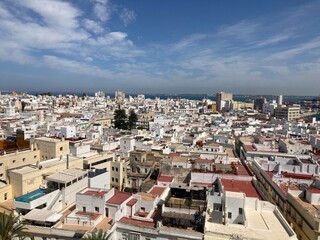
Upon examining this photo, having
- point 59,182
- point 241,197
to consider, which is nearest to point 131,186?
point 59,182

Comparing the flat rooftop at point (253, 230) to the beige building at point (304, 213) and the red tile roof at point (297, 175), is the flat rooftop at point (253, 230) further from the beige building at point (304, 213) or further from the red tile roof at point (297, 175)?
the red tile roof at point (297, 175)

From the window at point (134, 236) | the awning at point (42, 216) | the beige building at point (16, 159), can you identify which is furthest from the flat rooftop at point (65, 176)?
the window at point (134, 236)

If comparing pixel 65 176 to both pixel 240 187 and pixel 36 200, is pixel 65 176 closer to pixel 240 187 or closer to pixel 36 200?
pixel 36 200

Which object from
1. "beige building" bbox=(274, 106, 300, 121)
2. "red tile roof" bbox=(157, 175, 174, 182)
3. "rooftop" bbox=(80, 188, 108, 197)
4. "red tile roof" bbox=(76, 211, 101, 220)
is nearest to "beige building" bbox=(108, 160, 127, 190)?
"red tile roof" bbox=(157, 175, 174, 182)

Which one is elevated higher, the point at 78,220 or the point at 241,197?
the point at 241,197

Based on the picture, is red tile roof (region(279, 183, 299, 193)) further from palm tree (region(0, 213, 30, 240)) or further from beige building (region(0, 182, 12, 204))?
beige building (region(0, 182, 12, 204))

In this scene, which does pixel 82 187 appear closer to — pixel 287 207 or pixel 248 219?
pixel 248 219
